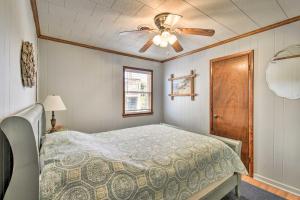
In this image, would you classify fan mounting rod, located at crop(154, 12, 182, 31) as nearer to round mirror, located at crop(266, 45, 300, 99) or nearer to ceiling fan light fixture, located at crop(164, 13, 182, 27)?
ceiling fan light fixture, located at crop(164, 13, 182, 27)

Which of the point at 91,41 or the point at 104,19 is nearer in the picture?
the point at 104,19

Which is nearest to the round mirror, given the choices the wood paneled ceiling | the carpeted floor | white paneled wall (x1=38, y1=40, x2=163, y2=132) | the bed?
the wood paneled ceiling

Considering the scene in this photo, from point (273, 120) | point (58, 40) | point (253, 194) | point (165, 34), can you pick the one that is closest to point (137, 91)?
point (58, 40)

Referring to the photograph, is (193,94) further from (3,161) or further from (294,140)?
(3,161)

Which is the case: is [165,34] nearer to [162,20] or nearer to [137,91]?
[162,20]

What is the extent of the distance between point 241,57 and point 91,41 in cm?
280

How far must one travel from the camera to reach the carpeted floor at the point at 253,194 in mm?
2059

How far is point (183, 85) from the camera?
3.74 meters

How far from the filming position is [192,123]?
3.54 m

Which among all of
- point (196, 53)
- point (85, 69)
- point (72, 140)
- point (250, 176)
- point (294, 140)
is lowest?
point (250, 176)

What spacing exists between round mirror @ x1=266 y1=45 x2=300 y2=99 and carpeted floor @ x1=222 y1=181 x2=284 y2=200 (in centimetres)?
141

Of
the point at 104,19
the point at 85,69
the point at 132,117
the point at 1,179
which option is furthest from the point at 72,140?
the point at 132,117

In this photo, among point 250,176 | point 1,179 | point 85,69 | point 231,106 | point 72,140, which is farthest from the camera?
point 85,69

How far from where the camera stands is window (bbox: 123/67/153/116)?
3.76 meters
